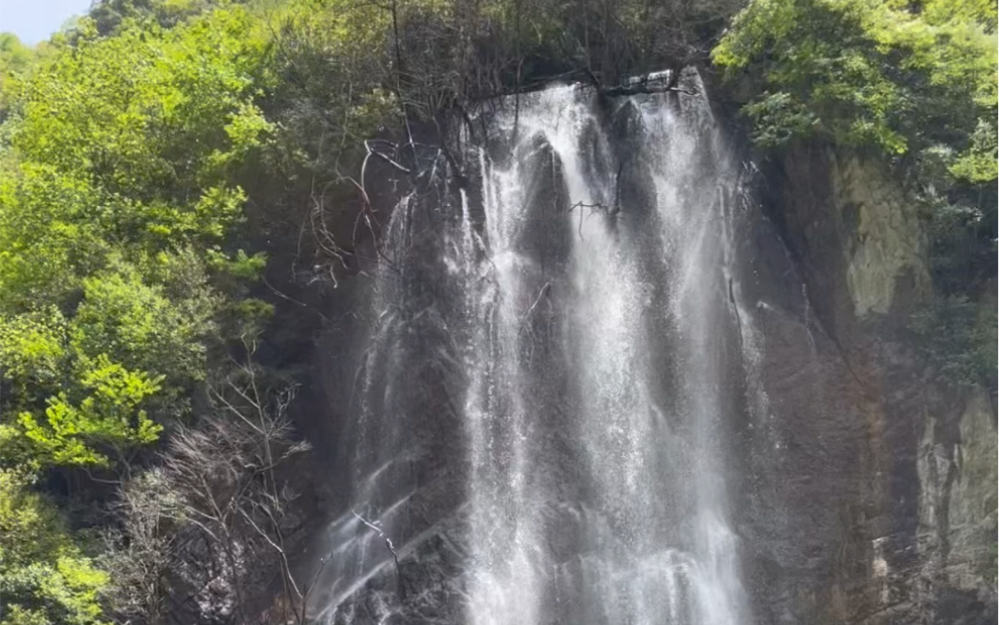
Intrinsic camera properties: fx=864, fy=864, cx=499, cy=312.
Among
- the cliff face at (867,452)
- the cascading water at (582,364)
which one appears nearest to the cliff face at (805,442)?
the cliff face at (867,452)

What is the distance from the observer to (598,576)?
1380cm

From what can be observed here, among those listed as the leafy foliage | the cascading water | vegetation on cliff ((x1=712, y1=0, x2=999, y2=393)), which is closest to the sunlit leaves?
vegetation on cliff ((x1=712, y1=0, x2=999, y2=393))

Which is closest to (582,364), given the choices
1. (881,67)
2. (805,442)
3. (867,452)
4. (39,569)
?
(805,442)

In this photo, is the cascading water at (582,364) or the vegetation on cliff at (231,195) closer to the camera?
the vegetation on cliff at (231,195)

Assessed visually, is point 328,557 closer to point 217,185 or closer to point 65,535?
point 65,535

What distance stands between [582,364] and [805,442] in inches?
152

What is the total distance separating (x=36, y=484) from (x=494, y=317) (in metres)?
7.92

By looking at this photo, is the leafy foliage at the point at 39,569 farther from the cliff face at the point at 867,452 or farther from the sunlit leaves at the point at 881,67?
the sunlit leaves at the point at 881,67

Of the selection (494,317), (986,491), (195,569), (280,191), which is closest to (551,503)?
(494,317)

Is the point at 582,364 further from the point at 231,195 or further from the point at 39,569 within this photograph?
the point at 39,569

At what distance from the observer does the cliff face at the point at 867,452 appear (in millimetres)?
13359

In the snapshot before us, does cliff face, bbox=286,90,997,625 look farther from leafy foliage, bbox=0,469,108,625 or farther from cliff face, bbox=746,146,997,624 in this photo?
leafy foliage, bbox=0,469,108,625

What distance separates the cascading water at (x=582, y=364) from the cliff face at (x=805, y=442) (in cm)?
14

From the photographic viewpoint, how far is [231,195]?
1567cm
